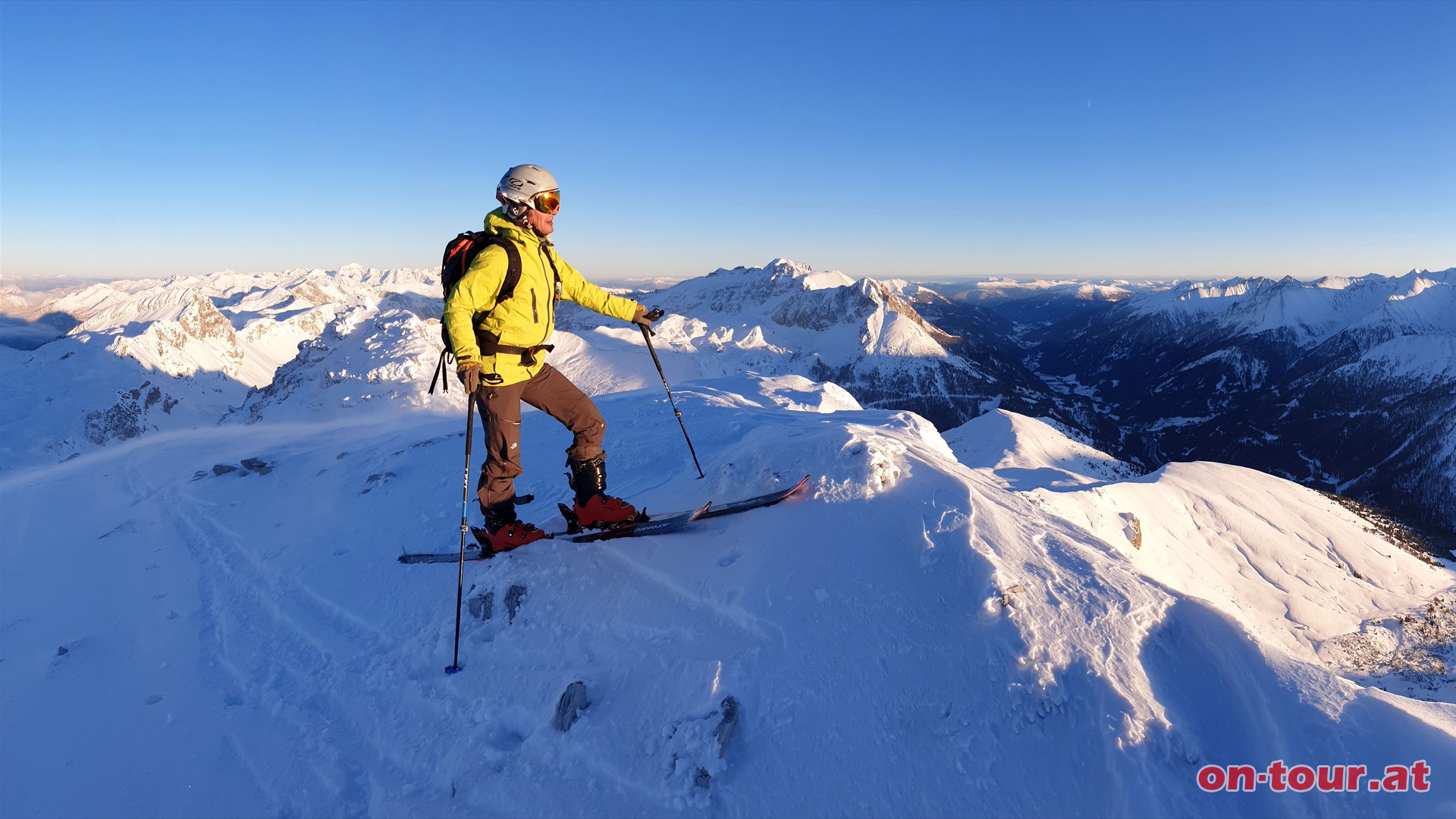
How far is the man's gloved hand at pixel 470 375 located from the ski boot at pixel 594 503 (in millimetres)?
2206

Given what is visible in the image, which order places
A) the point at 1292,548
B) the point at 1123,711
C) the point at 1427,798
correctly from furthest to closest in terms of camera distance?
the point at 1292,548, the point at 1123,711, the point at 1427,798

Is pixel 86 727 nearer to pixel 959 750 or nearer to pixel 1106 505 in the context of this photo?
pixel 959 750

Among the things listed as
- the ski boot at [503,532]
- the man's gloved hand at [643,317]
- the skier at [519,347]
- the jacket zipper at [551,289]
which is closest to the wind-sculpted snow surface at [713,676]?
the ski boot at [503,532]

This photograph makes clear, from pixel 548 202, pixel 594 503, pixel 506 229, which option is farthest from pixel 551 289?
pixel 594 503

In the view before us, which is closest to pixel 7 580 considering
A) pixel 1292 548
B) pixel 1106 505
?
pixel 1106 505

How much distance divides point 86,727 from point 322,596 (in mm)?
3108

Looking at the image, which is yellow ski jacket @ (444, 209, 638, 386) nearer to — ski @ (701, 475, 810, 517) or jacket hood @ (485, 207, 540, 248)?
jacket hood @ (485, 207, 540, 248)

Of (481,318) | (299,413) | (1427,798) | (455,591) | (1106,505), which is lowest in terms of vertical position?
(299,413)

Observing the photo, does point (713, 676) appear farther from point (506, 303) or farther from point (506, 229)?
point (506, 229)

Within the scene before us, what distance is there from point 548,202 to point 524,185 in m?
0.34

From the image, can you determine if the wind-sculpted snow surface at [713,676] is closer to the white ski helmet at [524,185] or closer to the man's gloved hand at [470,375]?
the man's gloved hand at [470,375]

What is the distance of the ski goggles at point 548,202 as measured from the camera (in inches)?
291

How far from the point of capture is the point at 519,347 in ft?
23.7

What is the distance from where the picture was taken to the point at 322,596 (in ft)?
31.6
